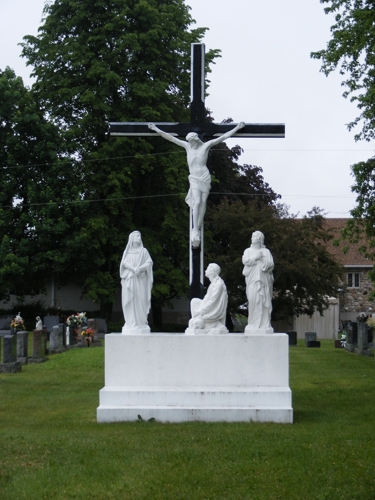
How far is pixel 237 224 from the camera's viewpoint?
39250 millimetres

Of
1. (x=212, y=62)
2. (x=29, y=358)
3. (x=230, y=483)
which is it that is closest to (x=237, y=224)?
(x=212, y=62)

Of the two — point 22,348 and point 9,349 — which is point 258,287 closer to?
point 9,349

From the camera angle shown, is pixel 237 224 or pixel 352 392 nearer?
pixel 352 392

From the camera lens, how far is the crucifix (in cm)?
1346

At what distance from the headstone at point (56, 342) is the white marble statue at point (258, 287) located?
14188 millimetres

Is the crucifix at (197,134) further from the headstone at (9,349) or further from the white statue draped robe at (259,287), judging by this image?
the headstone at (9,349)

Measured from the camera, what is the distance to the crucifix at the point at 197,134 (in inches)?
530

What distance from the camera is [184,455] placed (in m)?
9.95

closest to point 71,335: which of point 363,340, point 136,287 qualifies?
point 363,340

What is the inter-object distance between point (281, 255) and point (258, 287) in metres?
26.2

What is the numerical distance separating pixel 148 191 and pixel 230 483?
2975 cm

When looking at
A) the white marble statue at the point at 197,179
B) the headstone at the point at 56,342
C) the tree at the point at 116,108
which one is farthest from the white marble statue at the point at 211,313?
the tree at the point at 116,108

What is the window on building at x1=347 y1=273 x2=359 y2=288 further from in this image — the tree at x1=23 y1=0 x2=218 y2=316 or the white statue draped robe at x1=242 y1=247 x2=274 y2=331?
the white statue draped robe at x1=242 y1=247 x2=274 y2=331

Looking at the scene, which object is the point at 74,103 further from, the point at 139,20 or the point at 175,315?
the point at 175,315
